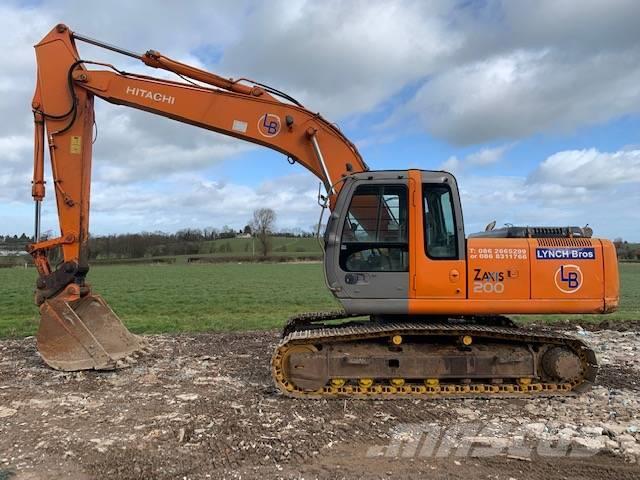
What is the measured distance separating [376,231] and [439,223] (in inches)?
32.2

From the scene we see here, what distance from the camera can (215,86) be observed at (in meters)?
Result: 8.63

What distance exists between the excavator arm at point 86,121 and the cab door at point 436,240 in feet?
4.93

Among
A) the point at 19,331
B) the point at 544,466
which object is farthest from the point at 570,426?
the point at 19,331

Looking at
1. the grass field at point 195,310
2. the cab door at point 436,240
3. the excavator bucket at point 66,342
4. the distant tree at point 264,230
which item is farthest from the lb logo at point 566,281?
the distant tree at point 264,230

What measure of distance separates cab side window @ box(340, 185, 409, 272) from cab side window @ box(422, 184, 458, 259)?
285 millimetres

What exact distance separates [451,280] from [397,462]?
267 centimetres

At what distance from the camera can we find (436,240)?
710cm

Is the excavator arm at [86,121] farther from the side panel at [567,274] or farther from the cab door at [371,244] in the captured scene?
the side panel at [567,274]

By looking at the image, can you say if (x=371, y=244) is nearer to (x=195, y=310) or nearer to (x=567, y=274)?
(x=567, y=274)

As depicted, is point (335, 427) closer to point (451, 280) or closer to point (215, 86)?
point (451, 280)

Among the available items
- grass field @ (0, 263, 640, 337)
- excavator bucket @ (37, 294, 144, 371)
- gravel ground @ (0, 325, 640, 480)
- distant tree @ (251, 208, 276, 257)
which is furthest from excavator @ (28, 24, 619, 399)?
distant tree @ (251, 208, 276, 257)

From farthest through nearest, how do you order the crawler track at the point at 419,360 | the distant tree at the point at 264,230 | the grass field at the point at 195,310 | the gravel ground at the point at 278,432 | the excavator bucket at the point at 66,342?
the distant tree at the point at 264,230, the grass field at the point at 195,310, the excavator bucket at the point at 66,342, the crawler track at the point at 419,360, the gravel ground at the point at 278,432

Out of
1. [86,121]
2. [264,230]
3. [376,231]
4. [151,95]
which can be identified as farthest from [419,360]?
[264,230]

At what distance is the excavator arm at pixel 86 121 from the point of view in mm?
8273
